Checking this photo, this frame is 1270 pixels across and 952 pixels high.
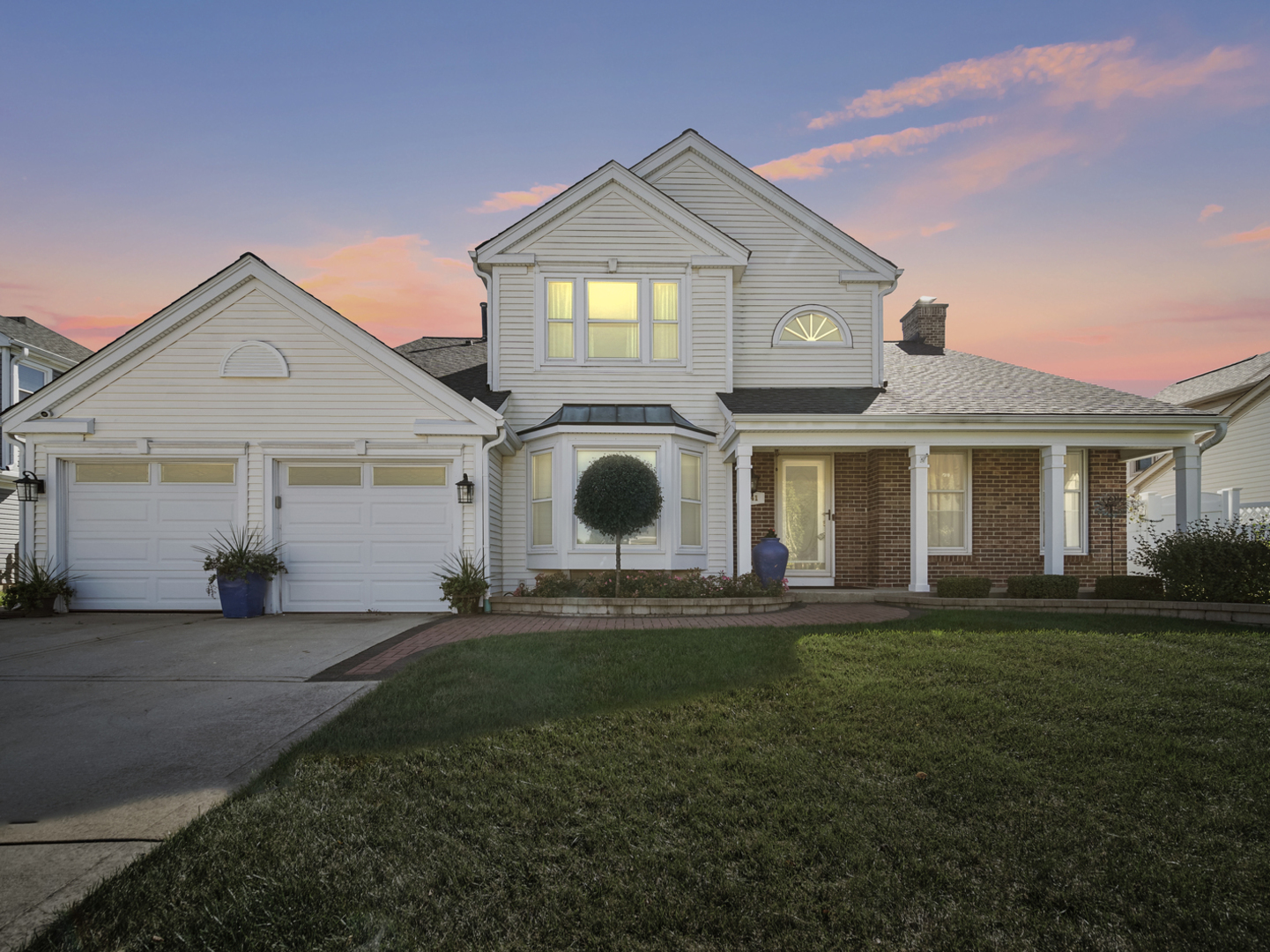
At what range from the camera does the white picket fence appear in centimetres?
1807

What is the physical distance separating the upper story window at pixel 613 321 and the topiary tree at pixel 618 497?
286 cm

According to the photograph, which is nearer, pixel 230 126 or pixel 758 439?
pixel 758 439

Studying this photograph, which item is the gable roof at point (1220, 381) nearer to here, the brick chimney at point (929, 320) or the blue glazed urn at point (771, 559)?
the brick chimney at point (929, 320)

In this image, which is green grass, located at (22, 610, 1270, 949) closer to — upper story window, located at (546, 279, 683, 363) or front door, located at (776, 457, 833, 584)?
front door, located at (776, 457, 833, 584)

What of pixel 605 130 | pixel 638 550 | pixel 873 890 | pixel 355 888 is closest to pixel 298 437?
pixel 638 550

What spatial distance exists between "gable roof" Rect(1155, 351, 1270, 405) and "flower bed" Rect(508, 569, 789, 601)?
720 inches

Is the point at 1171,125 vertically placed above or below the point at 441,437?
above

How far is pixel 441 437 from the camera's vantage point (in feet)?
36.6

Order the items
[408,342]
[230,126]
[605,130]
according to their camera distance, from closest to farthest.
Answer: [230,126], [605,130], [408,342]

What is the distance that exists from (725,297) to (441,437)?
602 centimetres

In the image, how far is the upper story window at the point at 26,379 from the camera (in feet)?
60.4

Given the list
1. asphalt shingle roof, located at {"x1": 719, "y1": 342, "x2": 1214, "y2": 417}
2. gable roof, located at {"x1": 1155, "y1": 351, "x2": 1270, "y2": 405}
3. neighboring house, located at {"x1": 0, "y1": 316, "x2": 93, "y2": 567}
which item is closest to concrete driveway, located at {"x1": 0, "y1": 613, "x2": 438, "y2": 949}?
asphalt shingle roof, located at {"x1": 719, "y1": 342, "x2": 1214, "y2": 417}

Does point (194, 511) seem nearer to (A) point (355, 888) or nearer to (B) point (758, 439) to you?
(B) point (758, 439)

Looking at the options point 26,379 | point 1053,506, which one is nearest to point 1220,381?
point 1053,506
